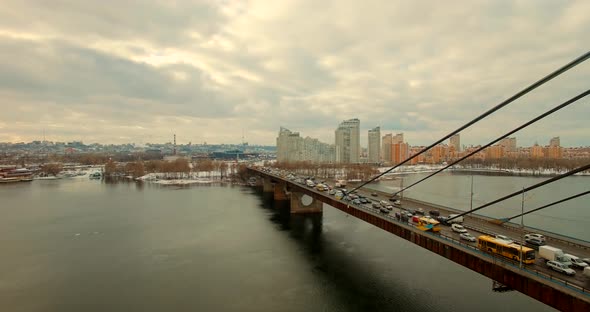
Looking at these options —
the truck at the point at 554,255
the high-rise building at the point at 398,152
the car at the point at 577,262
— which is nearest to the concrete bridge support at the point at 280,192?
the truck at the point at 554,255

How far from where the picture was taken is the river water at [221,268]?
359 inches

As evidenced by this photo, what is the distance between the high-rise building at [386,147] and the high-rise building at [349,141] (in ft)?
45.8

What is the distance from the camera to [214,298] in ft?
31.1

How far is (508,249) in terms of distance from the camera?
6.16 metres


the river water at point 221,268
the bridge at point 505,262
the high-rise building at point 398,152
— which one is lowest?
the river water at point 221,268

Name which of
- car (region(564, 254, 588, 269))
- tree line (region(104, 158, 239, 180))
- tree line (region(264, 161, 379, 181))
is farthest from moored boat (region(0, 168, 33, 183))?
car (region(564, 254, 588, 269))

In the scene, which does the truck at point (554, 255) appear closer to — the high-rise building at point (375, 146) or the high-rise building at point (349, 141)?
the high-rise building at point (349, 141)

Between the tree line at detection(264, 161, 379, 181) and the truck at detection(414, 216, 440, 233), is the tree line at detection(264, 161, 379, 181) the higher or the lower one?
the lower one

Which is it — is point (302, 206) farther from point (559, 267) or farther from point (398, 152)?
point (398, 152)

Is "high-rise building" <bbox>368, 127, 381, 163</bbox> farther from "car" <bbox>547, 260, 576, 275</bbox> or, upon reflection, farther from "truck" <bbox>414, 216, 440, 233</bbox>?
"car" <bbox>547, 260, 576, 275</bbox>

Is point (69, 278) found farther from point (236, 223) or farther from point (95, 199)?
point (95, 199)

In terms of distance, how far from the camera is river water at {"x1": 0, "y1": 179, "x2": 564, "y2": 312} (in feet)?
29.9

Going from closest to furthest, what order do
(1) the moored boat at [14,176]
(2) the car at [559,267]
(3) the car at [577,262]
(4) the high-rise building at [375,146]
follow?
(2) the car at [559,267]
(3) the car at [577,262]
(1) the moored boat at [14,176]
(4) the high-rise building at [375,146]

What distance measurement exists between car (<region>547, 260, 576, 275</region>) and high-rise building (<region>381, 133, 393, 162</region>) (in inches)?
2967
